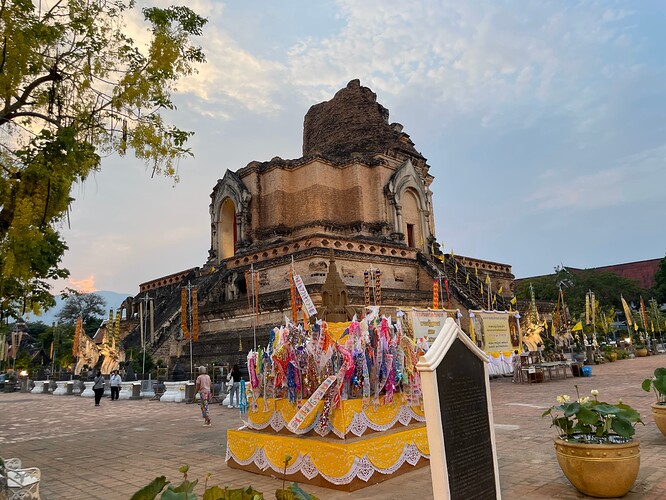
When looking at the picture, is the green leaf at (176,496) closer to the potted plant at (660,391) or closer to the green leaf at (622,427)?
the green leaf at (622,427)

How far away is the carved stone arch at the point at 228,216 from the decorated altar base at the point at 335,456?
2341 centimetres

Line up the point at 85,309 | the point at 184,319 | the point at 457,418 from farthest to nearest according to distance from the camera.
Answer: the point at 85,309
the point at 184,319
the point at 457,418

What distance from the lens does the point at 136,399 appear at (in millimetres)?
19766

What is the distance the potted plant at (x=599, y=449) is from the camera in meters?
5.03

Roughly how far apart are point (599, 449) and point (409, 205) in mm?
27606

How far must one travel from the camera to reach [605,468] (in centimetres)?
502

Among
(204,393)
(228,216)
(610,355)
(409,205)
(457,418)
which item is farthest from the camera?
(228,216)

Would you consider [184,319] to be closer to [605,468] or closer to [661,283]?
[605,468]

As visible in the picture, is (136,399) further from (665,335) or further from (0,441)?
(665,335)

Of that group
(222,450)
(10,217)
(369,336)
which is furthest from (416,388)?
(10,217)

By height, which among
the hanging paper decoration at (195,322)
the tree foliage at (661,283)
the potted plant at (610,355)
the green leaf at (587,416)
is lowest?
the potted plant at (610,355)

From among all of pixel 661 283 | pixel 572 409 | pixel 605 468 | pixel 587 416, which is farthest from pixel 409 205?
pixel 661 283

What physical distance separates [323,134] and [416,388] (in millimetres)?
30438

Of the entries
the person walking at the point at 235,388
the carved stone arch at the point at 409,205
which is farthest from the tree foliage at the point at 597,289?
the person walking at the point at 235,388
